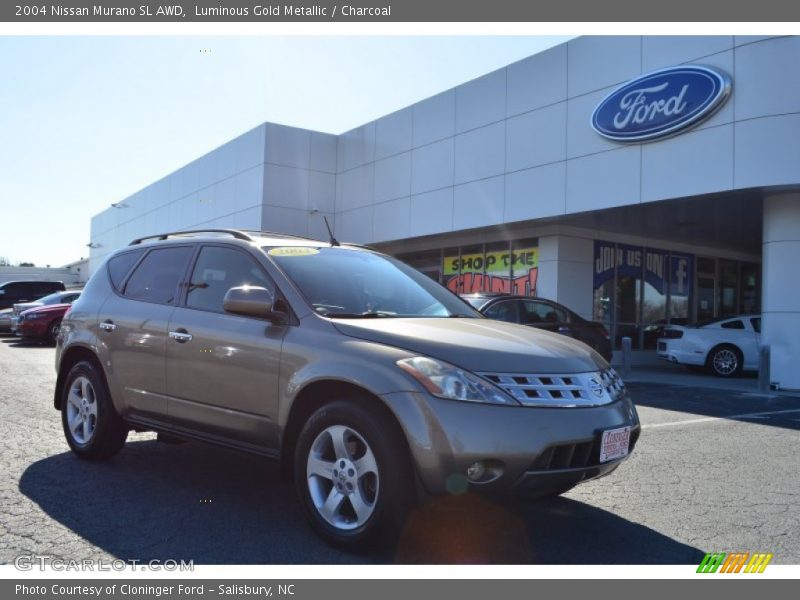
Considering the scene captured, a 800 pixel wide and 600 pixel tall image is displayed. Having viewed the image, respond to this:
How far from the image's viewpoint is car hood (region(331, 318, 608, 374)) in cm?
340

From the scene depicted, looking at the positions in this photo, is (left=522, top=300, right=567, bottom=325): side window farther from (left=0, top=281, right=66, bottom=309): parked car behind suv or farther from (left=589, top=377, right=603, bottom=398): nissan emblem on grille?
(left=0, top=281, right=66, bottom=309): parked car behind suv

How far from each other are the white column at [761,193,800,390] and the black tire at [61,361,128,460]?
11.7 m

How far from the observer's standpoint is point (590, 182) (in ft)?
47.4

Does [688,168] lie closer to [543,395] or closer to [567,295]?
[567,295]

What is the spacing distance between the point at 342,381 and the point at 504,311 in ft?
26.3

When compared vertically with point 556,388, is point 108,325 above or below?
above

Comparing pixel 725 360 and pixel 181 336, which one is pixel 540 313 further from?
pixel 181 336

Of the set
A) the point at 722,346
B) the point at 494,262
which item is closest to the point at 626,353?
the point at 722,346

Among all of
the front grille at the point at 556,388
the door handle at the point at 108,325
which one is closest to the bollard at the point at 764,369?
the front grille at the point at 556,388

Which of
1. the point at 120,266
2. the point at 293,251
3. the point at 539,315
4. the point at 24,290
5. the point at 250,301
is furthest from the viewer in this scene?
the point at 24,290

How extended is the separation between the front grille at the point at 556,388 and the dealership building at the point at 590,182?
9816 millimetres

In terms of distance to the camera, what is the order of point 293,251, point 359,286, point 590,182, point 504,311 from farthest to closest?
point 590,182, point 504,311, point 293,251, point 359,286

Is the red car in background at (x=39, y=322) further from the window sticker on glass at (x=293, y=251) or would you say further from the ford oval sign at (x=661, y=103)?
the window sticker on glass at (x=293, y=251)

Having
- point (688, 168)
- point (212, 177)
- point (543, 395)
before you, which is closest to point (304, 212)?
point (212, 177)
